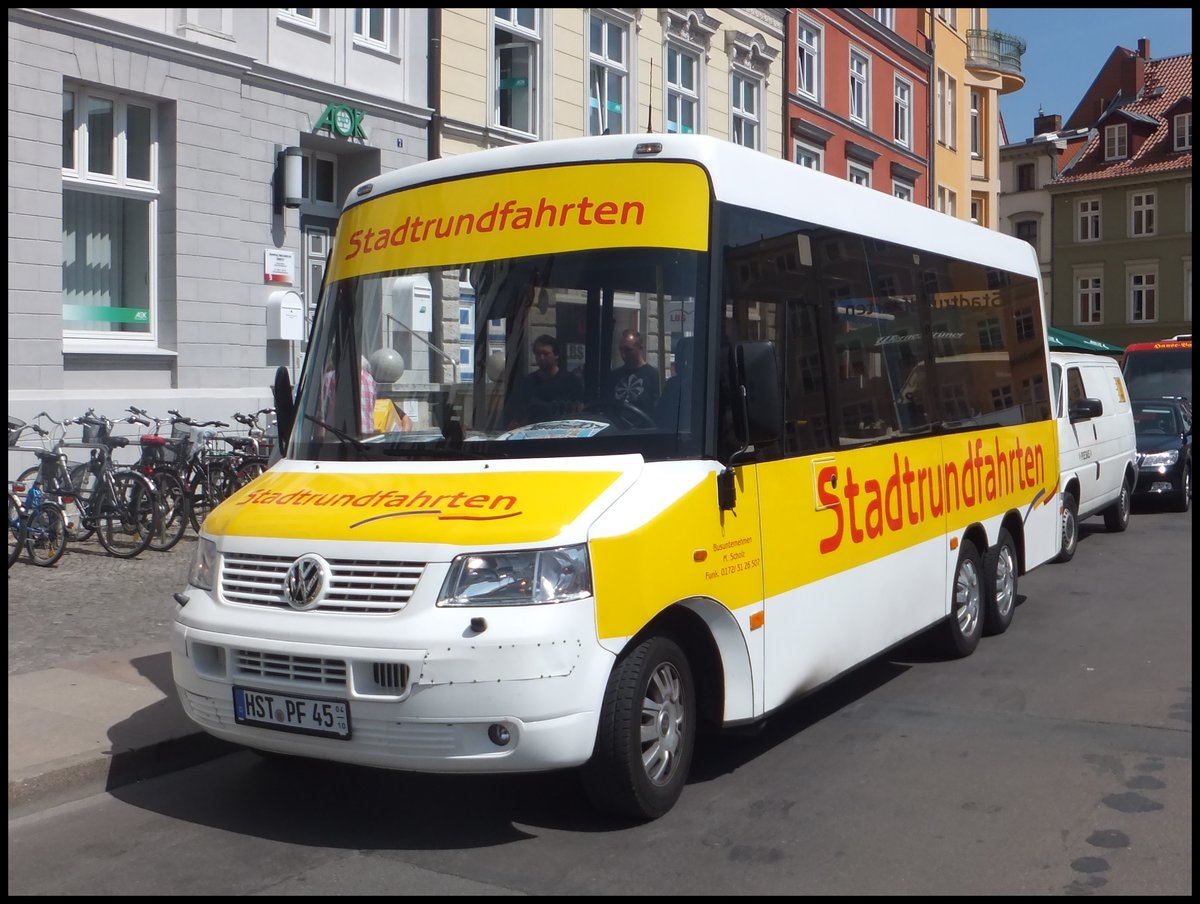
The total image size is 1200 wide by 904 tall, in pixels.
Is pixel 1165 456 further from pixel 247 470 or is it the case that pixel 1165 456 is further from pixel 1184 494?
pixel 247 470

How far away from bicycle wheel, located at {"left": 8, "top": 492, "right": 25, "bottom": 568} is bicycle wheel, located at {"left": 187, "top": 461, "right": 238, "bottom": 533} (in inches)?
86.8

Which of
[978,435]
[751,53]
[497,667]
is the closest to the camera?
[497,667]

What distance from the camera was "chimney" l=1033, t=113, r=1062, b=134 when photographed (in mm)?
68625

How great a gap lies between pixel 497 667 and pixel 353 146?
1452 cm

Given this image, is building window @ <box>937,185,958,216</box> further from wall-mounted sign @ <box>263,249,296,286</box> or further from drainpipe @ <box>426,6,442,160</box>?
wall-mounted sign @ <box>263,249,296,286</box>

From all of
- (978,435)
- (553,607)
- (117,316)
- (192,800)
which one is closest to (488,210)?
(553,607)

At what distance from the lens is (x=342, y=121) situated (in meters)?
17.5

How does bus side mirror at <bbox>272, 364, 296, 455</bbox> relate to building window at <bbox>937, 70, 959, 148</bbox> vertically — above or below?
below

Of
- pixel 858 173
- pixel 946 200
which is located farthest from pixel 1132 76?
pixel 858 173

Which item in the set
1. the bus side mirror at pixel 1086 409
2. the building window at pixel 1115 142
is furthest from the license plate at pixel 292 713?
the building window at pixel 1115 142

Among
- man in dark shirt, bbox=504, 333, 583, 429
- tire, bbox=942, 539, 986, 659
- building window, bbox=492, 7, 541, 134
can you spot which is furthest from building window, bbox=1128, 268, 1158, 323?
man in dark shirt, bbox=504, 333, 583, 429

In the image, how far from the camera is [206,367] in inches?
619

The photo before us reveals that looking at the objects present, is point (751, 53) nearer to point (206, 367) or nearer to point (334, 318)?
point (206, 367)

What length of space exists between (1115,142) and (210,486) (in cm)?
5576
